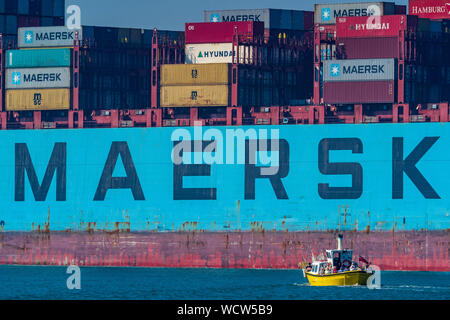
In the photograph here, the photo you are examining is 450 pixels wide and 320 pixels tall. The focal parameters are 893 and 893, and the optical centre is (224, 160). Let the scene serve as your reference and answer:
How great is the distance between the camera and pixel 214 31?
61688 mm

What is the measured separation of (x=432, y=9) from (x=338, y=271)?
2312cm

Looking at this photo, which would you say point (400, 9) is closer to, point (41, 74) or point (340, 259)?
point (340, 259)

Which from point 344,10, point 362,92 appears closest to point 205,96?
point 362,92

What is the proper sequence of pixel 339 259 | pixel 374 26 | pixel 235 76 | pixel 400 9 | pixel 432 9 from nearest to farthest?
1. pixel 339 259
2. pixel 374 26
3. pixel 235 76
4. pixel 400 9
5. pixel 432 9

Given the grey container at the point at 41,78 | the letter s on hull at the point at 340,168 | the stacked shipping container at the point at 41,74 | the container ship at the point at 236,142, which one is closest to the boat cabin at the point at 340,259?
the container ship at the point at 236,142

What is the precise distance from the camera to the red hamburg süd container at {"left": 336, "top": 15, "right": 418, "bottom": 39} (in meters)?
57.8

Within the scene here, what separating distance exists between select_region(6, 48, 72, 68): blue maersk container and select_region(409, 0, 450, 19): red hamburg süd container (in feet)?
82.4

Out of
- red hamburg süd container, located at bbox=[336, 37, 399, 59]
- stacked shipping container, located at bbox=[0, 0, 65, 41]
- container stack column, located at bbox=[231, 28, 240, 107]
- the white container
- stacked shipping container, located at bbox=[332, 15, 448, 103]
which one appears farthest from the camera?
stacked shipping container, located at bbox=[0, 0, 65, 41]

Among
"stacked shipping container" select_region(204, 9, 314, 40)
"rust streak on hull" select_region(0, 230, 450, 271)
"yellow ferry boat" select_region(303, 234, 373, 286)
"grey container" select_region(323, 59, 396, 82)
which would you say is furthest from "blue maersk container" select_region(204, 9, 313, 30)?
"yellow ferry boat" select_region(303, 234, 373, 286)

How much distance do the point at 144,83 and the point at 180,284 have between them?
756 inches

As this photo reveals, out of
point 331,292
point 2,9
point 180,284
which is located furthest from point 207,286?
point 2,9

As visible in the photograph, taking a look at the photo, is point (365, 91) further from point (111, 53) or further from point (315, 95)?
point (111, 53)

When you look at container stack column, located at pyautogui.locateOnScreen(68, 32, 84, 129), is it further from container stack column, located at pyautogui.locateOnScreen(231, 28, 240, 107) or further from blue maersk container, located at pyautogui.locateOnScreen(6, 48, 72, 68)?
container stack column, located at pyautogui.locateOnScreen(231, 28, 240, 107)

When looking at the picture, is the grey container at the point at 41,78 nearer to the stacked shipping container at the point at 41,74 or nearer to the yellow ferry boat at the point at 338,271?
the stacked shipping container at the point at 41,74
